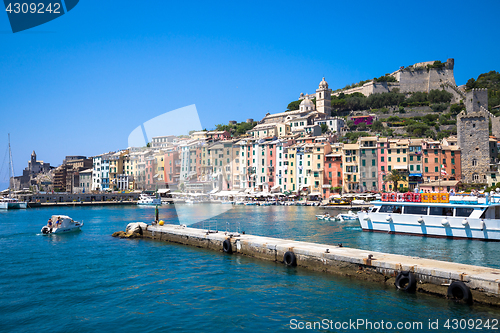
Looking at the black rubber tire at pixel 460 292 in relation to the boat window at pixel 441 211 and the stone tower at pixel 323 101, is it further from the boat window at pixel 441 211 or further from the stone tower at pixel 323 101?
the stone tower at pixel 323 101

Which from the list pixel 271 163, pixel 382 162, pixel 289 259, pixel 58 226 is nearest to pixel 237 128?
pixel 271 163

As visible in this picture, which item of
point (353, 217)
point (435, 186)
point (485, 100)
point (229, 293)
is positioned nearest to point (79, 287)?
point (229, 293)

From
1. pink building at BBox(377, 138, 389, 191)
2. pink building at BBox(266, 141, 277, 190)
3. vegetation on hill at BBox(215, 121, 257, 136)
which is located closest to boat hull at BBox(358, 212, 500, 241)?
pink building at BBox(377, 138, 389, 191)

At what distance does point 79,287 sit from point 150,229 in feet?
44.5

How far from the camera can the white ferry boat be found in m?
26.1

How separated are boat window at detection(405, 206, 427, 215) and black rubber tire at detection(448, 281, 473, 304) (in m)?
17.3

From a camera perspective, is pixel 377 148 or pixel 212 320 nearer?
pixel 212 320

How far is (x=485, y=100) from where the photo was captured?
92.4 m

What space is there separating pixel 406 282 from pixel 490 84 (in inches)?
4612

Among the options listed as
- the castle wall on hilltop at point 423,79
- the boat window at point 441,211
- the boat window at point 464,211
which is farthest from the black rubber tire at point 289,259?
the castle wall on hilltop at point 423,79

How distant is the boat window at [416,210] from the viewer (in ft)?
95.1

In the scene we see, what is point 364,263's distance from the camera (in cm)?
1576

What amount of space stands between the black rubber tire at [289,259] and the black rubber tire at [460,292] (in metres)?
7.17

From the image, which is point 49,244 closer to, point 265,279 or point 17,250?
point 17,250
